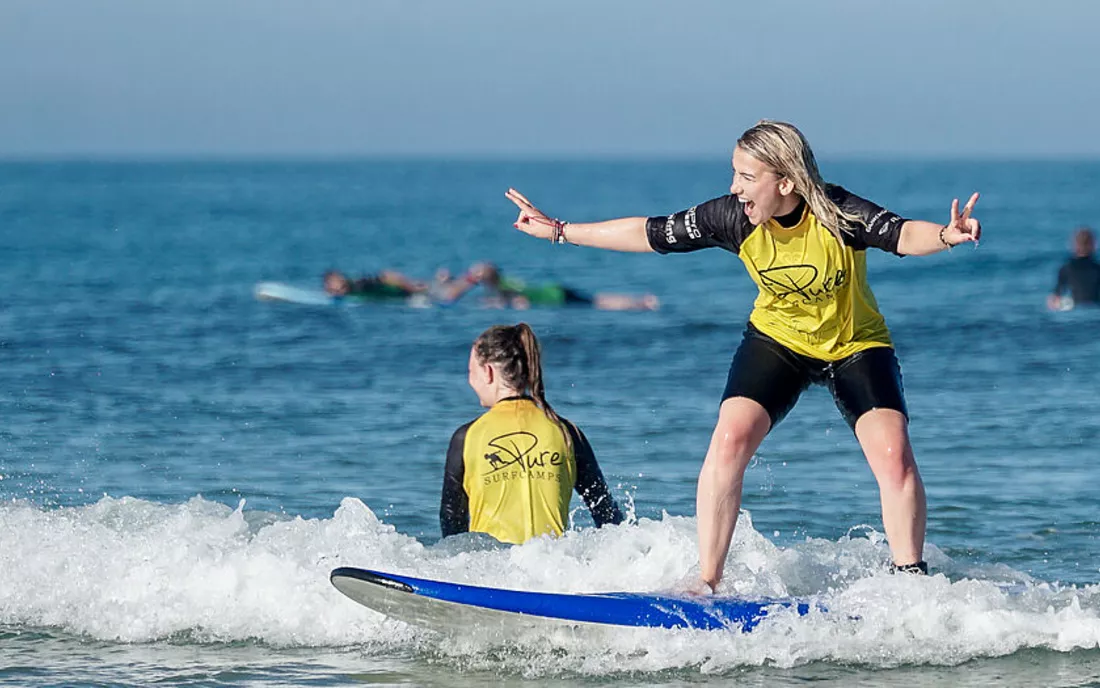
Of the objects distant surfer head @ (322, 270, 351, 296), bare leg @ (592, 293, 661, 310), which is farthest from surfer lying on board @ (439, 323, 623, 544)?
distant surfer head @ (322, 270, 351, 296)

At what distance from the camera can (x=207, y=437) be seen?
39.7ft

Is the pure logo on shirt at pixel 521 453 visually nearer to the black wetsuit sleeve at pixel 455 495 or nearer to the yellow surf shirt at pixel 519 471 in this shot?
the yellow surf shirt at pixel 519 471

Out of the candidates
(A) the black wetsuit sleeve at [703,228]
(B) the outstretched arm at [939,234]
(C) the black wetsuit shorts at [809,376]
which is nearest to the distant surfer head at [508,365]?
(A) the black wetsuit sleeve at [703,228]

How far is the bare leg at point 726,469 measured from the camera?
639 centimetres

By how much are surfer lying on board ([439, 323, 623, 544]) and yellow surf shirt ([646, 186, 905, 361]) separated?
1.14m

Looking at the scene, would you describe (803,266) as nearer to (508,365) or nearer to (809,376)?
(809,376)

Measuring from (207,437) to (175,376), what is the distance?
143 inches

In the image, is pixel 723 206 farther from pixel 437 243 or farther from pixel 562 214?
pixel 562 214

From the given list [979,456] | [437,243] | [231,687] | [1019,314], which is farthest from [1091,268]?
[437,243]

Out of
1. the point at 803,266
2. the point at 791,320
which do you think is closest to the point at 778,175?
the point at 803,266

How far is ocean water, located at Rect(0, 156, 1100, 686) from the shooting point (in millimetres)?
6273

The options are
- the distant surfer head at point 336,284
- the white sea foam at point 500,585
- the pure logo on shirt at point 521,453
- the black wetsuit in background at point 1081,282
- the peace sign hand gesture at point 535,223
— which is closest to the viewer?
the white sea foam at point 500,585

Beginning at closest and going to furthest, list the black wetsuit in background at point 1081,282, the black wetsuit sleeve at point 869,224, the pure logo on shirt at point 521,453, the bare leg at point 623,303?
the black wetsuit sleeve at point 869,224, the pure logo on shirt at point 521,453, the black wetsuit in background at point 1081,282, the bare leg at point 623,303

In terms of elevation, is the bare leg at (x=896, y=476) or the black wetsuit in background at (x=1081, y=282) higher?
the black wetsuit in background at (x=1081, y=282)
